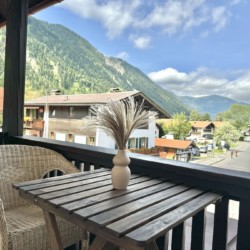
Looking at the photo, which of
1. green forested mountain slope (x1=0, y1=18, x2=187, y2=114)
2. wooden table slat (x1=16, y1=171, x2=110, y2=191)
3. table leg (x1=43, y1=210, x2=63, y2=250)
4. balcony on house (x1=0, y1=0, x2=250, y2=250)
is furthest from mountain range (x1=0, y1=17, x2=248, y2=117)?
table leg (x1=43, y1=210, x2=63, y2=250)

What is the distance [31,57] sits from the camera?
294cm

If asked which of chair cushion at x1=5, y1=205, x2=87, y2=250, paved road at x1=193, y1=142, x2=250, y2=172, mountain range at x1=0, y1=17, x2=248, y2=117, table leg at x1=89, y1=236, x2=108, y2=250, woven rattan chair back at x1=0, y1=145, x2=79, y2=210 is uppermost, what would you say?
mountain range at x1=0, y1=17, x2=248, y2=117

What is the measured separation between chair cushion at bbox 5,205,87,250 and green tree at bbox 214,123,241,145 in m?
1.22

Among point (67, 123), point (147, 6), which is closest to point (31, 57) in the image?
point (67, 123)

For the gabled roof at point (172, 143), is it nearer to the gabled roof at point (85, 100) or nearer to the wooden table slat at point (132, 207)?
the gabled roof at point (85, 100)

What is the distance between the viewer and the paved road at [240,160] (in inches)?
59.3

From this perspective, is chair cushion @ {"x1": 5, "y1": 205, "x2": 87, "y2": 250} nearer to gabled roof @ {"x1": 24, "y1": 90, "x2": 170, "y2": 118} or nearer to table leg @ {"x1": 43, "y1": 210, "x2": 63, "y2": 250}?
table leg @ {"x1": 43, "y1": 210, "x2": 63, "y2": 250}

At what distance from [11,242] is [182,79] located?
158 cm

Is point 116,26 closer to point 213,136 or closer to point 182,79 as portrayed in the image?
point 182,79

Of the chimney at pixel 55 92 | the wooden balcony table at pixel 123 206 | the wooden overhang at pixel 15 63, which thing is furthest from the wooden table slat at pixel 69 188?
the wooden overhang at pixel 15 63

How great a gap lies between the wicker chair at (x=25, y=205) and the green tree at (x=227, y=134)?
1.21 m

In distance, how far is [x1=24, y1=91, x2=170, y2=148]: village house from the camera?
1.94 m

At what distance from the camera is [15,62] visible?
2893 mm

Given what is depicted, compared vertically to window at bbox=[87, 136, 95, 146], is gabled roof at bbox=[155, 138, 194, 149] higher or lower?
higher
